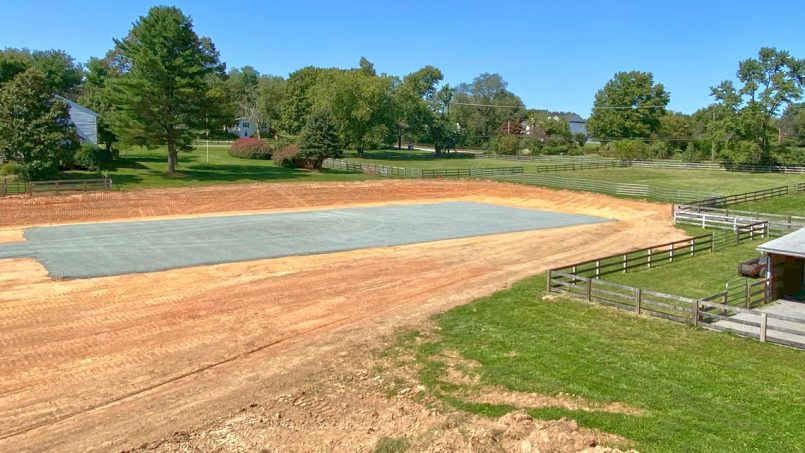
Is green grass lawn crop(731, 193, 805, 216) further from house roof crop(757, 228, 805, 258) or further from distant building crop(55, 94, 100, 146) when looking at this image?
distant building crop(55, 94, 100, 146)

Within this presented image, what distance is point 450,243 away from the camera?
97.8 ft

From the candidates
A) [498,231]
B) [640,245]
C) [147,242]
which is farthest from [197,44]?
[640,245]

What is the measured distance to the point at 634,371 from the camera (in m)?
11.9

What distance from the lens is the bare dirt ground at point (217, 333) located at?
9.90 meters

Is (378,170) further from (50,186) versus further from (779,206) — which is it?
(779,206)

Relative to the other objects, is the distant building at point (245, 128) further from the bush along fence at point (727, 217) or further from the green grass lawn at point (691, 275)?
the green grass lawn at point (691, 275)

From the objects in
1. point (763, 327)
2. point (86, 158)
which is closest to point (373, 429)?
point (763, 327)

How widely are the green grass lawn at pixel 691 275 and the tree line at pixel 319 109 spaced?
135 ft

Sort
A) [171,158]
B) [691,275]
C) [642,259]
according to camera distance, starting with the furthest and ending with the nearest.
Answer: [171,158], [642,259], [691,275]

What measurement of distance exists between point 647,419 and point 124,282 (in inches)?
697

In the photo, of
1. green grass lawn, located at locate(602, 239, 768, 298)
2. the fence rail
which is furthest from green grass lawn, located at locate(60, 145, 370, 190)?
green grass lawn, located at locate(602, 239, 768, 298)

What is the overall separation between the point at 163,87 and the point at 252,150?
26.7 m

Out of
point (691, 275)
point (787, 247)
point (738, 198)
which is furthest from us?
point (738, 198)

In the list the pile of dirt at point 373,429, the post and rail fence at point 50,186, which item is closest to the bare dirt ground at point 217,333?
the pile of dirt at point 373,429
